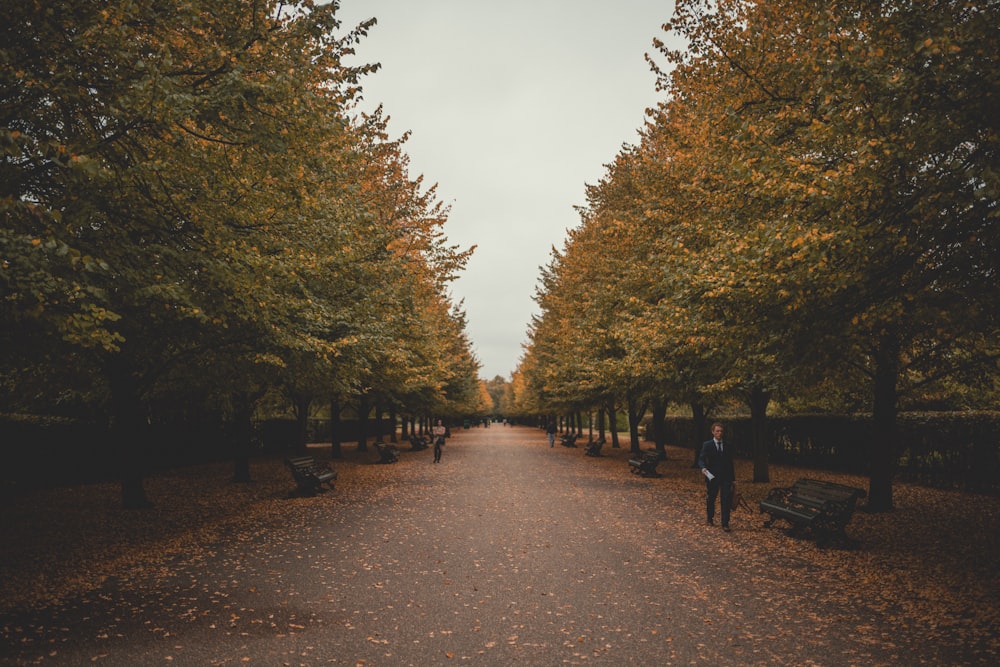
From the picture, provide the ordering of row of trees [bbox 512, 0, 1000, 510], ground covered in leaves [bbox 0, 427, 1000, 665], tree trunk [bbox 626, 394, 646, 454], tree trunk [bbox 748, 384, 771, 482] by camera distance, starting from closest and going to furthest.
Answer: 1. ground covered in leaves [bbox 0, 427, 1000, 665]
2. row of trees [bbox 512, 0, 1000, 510]
3. tree trunk [bbox 748, 384, 771, 482]
4. tree trunk [bbox 626, 394, 646, 454]

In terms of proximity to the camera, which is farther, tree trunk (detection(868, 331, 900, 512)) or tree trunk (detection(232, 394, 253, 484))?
tree trunk (detection(232, 394, 253, 484))

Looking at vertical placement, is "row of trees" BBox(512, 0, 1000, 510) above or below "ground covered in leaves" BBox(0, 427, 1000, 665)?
above

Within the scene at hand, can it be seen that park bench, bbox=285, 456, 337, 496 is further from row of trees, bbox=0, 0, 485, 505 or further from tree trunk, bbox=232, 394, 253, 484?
row of trees, bbox=0, 0, 485, 505

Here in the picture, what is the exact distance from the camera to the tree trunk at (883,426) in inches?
432

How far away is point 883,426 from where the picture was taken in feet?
37.8

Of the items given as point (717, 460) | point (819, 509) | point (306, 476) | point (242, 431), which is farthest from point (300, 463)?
point (819, 509)

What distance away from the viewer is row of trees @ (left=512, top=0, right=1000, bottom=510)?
18.6 feet

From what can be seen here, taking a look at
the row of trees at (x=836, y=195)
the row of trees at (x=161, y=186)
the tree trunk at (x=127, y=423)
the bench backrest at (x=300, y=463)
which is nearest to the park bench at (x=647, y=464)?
the row of trees at (x=836, y=195)

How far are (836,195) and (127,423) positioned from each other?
1353 cm

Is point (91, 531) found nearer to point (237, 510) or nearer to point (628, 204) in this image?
point (237, 510)

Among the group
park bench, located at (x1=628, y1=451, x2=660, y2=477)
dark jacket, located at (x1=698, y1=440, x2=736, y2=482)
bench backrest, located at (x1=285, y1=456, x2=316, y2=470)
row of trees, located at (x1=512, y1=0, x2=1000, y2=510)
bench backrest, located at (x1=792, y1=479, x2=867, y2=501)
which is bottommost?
park bench, located at (x1=628, y1=451, x2=660, y2=477)

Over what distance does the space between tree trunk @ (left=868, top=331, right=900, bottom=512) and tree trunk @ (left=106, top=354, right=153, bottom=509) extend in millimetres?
14796

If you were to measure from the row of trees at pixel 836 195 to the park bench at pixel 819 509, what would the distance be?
2.03 metres

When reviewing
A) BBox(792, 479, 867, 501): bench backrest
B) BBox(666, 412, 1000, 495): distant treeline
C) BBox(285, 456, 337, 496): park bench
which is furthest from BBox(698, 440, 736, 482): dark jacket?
BBox(285, 456, 337, 496): park bench
